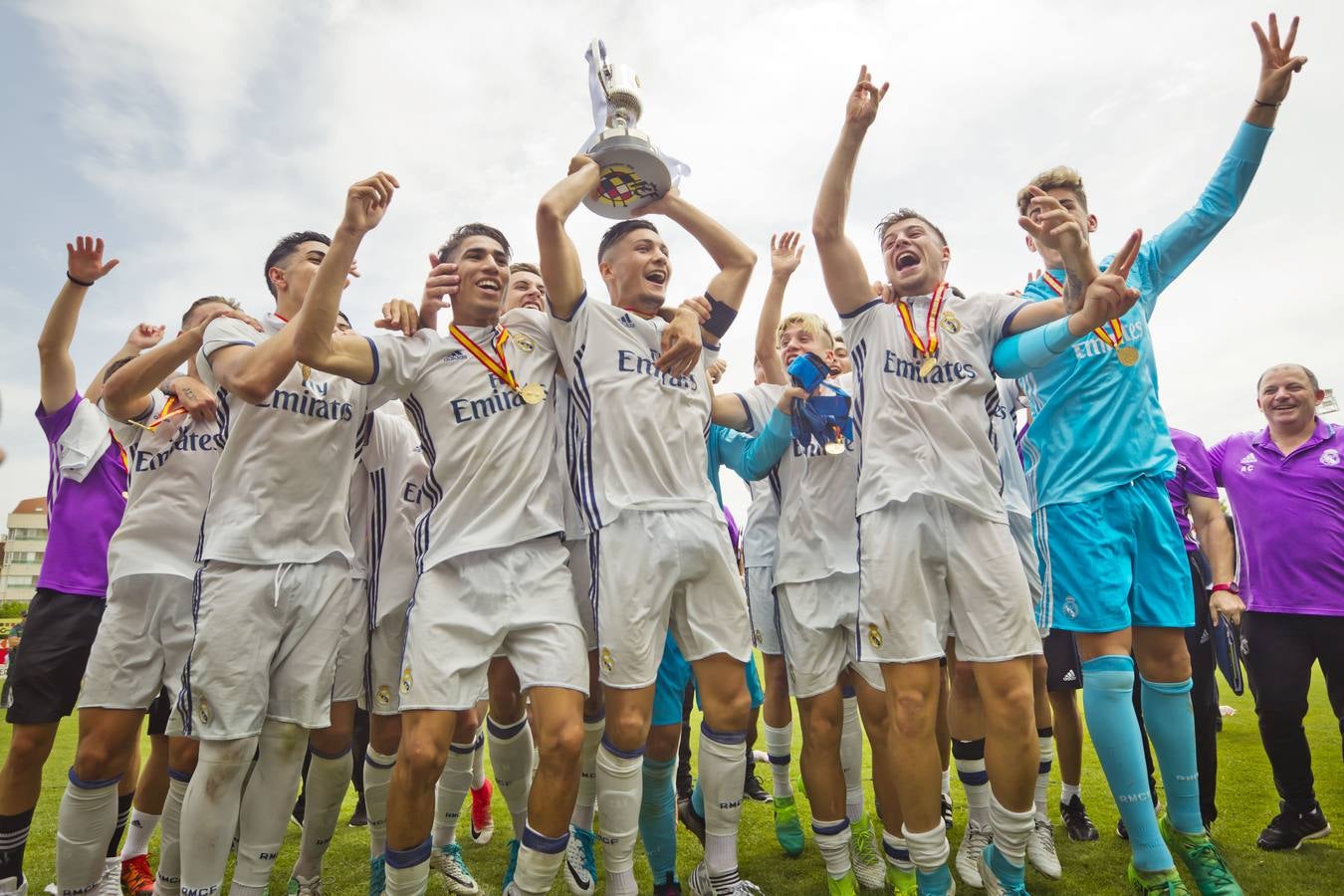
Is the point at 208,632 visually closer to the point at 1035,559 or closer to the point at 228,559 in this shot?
the point at 228,559

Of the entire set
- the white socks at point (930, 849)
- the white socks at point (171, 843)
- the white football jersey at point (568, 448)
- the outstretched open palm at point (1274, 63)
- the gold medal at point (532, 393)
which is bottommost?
the white socks at point (171, 843)

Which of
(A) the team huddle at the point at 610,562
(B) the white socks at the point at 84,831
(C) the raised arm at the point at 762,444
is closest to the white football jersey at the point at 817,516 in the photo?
(A) the team huddle at the point at 610,562

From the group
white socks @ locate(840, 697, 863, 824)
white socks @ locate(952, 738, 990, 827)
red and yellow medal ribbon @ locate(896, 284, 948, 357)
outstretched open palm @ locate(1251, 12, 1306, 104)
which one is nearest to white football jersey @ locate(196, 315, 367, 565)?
red and yellow medal ribbon @ locate(896, 284, 948, 357)

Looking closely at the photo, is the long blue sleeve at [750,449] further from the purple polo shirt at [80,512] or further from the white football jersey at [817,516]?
the purple polo shirt at [80,512]

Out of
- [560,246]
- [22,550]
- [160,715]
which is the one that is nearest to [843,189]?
[560,246]

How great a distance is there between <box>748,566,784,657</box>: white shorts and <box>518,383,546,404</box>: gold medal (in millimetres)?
1939

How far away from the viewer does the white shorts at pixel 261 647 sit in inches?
135

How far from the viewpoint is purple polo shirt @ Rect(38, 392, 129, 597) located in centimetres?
443

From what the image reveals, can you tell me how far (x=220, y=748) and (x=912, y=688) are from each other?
2966 millimetres

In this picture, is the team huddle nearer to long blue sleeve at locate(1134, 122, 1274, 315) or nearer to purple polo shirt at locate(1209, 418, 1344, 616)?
long blue sleeve at locate(1134, 122, 1274, 315)

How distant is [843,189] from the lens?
3771 mm

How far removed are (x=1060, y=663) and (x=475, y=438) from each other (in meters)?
3.95

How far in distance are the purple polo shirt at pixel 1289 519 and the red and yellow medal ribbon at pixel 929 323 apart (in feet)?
10.5

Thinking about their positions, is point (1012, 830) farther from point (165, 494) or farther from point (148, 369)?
point (148, 369)
